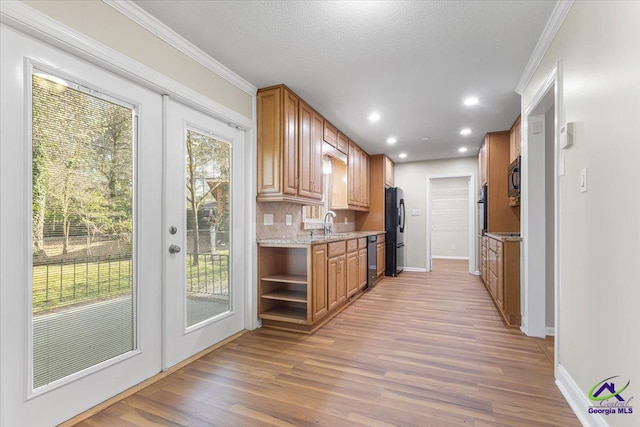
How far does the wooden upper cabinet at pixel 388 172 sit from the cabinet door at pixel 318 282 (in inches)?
137

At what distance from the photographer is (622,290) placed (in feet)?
4.24

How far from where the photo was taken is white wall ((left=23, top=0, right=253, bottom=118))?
64.2 inches

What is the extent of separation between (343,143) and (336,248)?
75.2 inches

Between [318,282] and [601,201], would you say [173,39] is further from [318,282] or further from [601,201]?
[601,201]

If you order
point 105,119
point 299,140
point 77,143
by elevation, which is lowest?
point 77,143

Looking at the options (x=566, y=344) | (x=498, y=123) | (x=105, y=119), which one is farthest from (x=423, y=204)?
(x=105, y=119)

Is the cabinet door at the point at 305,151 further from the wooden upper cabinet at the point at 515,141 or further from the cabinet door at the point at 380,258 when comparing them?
the wooden upper cabinet at the point at 515,141

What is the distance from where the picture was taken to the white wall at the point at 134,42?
163cm

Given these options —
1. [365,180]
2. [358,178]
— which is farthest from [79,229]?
[365,180]

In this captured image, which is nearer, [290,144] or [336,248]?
[290,144]

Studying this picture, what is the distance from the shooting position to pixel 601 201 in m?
1.47

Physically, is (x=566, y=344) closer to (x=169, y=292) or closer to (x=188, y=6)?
(x=169, y=292)

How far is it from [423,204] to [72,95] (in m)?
6.25

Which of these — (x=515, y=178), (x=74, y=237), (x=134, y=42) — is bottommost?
(x=74, y=237)
